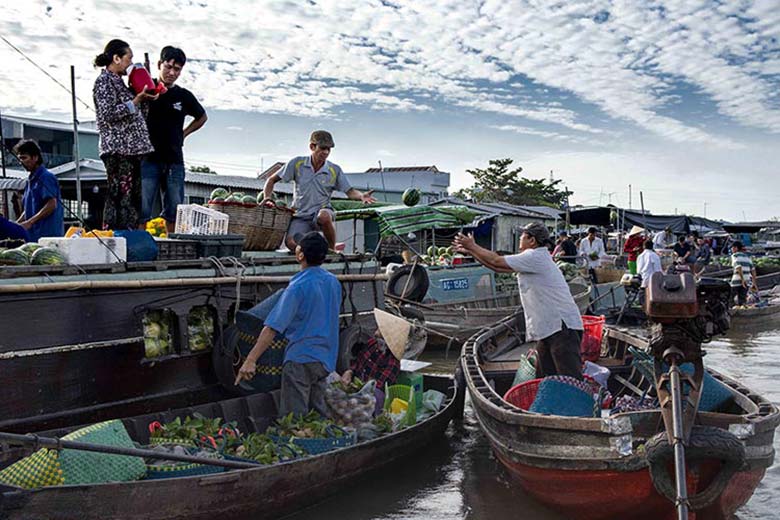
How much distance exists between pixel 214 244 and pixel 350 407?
1.90m

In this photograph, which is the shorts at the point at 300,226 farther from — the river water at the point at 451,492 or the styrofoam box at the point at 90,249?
the river water at the point at 451,492

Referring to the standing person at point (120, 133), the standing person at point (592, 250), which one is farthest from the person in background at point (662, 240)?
the standing person at point (120, 133)

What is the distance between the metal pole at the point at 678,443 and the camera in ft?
12.4

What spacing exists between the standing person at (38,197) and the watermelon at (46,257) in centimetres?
180

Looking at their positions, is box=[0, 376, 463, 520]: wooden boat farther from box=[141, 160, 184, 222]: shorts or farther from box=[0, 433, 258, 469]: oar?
box=[141, 160, 184, 222]: shorts

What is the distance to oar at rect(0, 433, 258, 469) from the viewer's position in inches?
140

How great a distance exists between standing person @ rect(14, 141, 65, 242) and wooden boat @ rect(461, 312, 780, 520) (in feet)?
14.9

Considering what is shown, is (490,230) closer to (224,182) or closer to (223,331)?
(224,182)

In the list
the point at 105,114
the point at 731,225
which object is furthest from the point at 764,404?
the point at 731,225

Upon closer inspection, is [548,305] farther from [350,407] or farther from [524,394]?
[350,407]

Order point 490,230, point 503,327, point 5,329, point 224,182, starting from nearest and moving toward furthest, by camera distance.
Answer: point 5,329
point 503,327
point 224,182
point 490,230

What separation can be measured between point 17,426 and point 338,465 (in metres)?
2.27

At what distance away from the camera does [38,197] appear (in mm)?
6871

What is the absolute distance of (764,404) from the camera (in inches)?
201
